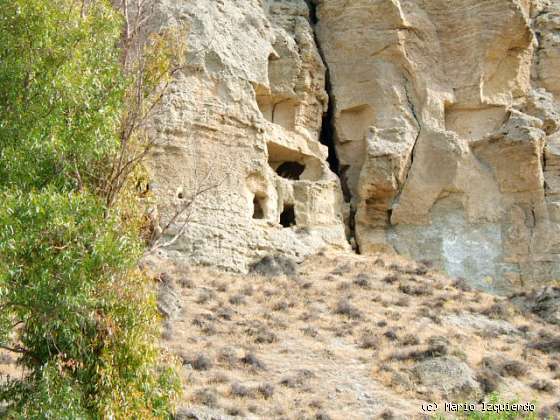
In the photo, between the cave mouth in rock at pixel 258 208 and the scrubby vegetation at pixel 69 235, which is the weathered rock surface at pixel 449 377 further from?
the cave mouth in rock at pixel 258 208

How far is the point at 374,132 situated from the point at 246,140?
5.24m

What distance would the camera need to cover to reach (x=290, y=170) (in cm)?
2742

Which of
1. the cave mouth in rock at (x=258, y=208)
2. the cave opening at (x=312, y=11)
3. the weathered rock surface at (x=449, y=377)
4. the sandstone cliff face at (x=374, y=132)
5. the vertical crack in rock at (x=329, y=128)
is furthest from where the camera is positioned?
the cave opening at (x=312, y=11)

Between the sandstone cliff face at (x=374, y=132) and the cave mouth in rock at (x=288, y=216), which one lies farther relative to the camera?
the cave mouth in rock at (x=288, y=216)

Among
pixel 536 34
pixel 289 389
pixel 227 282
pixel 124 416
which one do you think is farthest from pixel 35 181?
pixel 536 34

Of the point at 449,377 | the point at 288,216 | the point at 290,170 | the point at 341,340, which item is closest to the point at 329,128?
the point at 290,170

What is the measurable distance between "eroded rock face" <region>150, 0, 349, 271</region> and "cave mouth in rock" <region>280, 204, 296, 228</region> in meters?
0.04

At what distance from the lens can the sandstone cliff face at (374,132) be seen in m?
23.0

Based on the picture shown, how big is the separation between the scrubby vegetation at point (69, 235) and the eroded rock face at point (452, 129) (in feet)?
51.7

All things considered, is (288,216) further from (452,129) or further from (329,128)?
(452,129)

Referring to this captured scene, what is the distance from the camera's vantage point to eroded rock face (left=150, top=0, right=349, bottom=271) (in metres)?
22.2

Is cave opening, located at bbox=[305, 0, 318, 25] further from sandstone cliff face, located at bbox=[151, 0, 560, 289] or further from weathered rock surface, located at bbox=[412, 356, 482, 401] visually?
weathered rock surface, located at bbox=[412, 356, 482, 401]

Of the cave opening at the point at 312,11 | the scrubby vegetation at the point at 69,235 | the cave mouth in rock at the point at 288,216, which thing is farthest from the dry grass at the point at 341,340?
the cave opening at the point at 312,11

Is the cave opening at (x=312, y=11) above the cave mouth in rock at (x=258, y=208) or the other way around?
above
